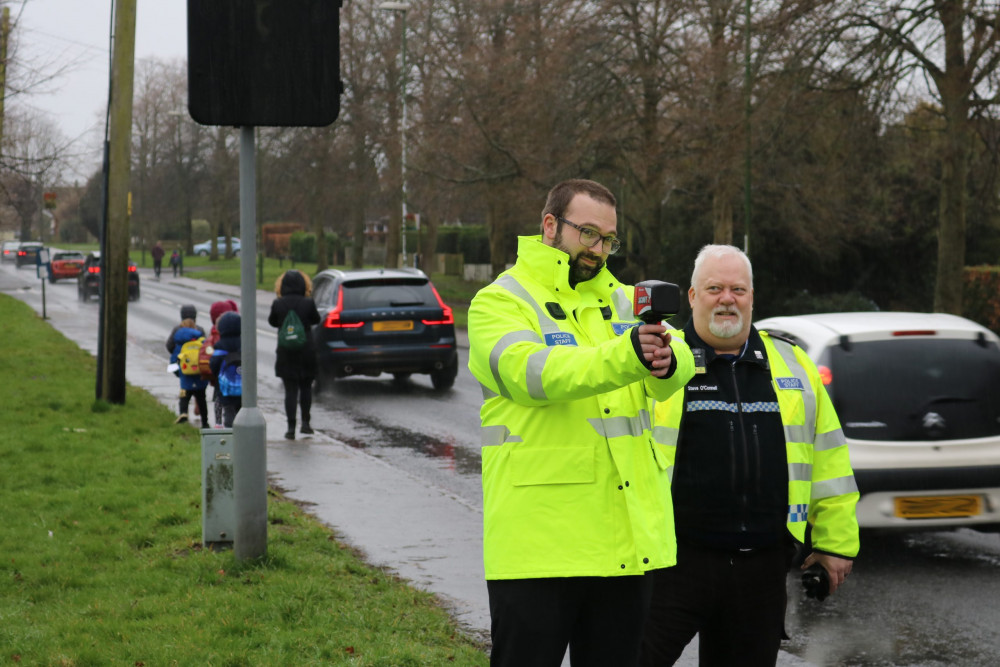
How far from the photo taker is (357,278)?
17562 mm

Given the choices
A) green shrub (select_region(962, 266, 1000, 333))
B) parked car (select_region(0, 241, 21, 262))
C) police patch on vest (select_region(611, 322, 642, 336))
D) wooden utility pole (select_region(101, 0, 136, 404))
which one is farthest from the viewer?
parked car (select_region(0, 241, 21, 262))

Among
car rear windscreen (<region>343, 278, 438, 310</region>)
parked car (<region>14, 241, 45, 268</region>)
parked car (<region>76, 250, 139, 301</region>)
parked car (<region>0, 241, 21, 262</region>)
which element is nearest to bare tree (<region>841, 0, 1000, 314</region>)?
car rear windscreen (<region>343, 278, 438, 310</region>)

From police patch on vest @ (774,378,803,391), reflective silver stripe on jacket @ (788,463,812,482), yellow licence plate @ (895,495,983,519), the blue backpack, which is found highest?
police patch on vest @ (774,378,803,391)

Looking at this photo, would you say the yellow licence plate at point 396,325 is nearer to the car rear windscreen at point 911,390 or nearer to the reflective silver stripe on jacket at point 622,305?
the car rear windscreen at point 911,390

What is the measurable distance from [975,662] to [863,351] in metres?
2.16

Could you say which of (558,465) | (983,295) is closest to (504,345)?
(558,465)

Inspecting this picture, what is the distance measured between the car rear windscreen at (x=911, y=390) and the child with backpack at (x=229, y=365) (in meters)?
6.05

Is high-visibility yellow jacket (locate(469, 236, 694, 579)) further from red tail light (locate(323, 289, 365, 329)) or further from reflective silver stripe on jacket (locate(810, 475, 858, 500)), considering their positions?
red tail light (locate(323, 289, 365, 329))

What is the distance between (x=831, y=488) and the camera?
3959 millimetres

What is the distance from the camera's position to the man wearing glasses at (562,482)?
321 centimetres

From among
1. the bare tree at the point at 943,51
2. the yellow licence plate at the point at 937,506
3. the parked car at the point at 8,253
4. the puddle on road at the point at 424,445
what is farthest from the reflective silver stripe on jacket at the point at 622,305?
the parked car at the point at 8,253

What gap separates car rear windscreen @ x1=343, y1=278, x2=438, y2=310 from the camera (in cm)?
1741

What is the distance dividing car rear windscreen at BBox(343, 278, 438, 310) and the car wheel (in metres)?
0.95

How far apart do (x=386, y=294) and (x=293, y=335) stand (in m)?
5.15
